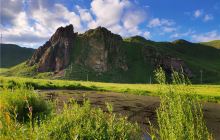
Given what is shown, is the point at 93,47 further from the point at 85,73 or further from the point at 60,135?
the point at 60,135

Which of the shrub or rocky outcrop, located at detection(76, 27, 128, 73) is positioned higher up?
rocky outcrop, located at detection(76, 27, 128, 73)

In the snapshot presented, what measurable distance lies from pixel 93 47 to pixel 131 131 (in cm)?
18785

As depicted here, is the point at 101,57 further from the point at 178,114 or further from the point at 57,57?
the point at 178,114

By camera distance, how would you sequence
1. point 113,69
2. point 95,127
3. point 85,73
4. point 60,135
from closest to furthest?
point 60,135
point 95,127
point 85,73
point 113,69

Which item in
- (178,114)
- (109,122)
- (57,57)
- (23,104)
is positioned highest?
(57,57)

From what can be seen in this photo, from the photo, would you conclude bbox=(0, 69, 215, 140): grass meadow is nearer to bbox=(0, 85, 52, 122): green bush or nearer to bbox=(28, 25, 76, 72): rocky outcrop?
bbox=(0, 85, 52, 122): green bush

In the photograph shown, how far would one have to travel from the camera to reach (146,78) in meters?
198

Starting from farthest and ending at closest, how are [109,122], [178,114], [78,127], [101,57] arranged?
[101,57], [78,127], [109,122], [178,114]

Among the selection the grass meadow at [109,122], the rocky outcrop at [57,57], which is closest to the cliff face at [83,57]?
the rocky outcrop at [57,57]

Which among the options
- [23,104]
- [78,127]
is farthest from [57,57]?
[78,127]

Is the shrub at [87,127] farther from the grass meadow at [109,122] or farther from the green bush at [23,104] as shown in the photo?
the green bush at [23,104]

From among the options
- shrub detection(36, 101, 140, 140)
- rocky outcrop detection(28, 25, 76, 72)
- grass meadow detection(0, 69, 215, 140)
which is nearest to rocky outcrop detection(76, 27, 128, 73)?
rocky outcrop detection(28, 25, 76, 72)

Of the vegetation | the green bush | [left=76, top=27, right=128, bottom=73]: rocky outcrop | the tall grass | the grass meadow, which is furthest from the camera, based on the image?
[left=76, top=27, right=128, bottom=73]: rocky outcrop

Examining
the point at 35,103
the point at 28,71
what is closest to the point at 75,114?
the point at 35,103
